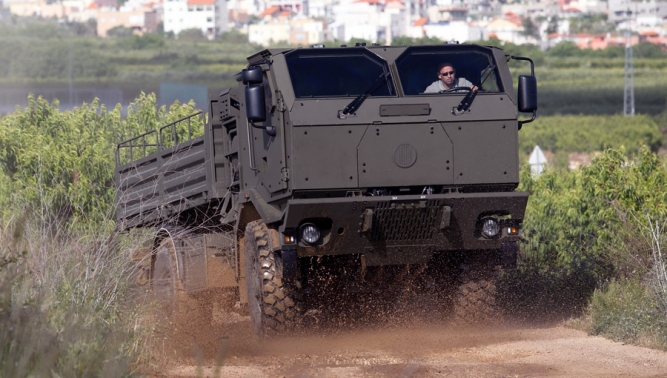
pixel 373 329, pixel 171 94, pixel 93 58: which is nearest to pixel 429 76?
pixel 373 329

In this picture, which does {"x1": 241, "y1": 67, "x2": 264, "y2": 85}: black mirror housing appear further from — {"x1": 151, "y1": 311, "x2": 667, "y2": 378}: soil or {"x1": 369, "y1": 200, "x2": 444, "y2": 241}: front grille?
{"x1": 151, "y1": 311, "x2": 667, "y2": 378}: soil

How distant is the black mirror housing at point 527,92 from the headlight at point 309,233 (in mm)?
2383

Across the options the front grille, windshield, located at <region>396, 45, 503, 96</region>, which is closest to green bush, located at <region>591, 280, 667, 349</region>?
the front grille

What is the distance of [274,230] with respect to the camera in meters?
10.5

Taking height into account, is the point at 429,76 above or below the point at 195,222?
above

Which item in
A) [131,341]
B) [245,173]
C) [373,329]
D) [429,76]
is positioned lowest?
[373,329]

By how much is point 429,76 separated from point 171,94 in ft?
116

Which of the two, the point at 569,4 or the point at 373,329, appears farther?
the point at 569,4

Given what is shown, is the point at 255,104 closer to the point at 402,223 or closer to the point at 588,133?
the point at 402,223

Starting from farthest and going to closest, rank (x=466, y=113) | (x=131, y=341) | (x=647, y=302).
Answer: (x=647, y=302), (x=466, y=113), (x=131, y=341)

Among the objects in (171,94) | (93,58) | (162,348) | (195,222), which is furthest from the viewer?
(93,58)

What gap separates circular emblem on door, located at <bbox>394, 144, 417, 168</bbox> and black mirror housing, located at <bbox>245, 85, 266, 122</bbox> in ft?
4.36

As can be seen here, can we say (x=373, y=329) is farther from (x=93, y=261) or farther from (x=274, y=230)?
(x=93, y=261)

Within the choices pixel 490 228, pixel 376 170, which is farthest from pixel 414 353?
pixel 376 170
